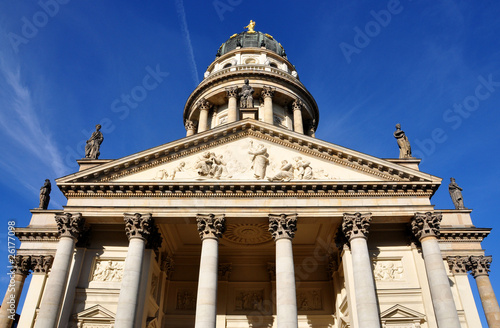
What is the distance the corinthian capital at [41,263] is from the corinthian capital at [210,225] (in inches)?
383

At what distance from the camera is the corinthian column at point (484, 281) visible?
2272cm

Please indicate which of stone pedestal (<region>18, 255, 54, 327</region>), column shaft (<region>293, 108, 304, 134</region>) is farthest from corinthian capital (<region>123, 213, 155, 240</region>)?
column shaft (<region>293, 108, 304, 134</region>)

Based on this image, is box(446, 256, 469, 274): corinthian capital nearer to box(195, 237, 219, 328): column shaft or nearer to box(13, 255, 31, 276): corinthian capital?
box(195, 237, 219, 328): column shaft

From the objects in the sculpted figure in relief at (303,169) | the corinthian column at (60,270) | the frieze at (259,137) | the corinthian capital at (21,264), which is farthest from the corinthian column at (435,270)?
the corinthian capital at (21,264)

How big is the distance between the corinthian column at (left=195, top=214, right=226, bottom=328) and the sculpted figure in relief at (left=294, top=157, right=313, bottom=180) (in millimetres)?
4501

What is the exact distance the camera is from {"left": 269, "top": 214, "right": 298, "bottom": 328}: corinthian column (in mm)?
17047

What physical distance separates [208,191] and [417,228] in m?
10.0

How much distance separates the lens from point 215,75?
4028 cm

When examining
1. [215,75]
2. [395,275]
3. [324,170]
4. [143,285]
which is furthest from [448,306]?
[215,75]

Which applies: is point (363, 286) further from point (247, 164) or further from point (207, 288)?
point (247, 164)

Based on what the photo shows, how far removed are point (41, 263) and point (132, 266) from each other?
783 centimetres

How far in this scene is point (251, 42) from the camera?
46031 millimetres

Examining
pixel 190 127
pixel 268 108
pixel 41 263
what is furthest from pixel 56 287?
pixel 190 127

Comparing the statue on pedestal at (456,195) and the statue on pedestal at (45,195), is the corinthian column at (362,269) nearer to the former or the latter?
the statue on pedestal at (456,195)
